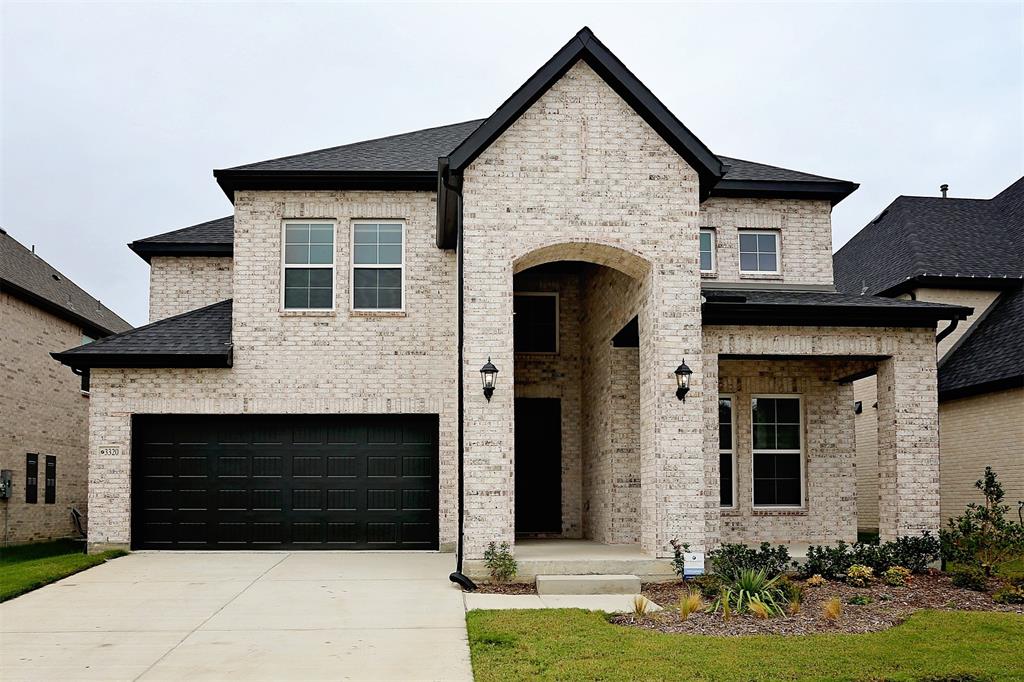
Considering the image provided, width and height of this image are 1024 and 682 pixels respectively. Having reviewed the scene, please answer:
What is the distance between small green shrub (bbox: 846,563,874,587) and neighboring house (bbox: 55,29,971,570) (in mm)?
1914

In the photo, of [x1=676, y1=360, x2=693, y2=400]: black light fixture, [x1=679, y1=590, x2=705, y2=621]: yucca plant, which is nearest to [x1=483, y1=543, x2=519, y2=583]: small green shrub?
[x1=679, y1=590, x2=705, y2=621]: yucca plant

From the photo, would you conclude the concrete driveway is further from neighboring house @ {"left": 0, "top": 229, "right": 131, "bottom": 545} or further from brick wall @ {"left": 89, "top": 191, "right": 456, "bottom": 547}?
neighboring house @ {"left": 0, "top": 229, "right": 131, "bottom": 545}

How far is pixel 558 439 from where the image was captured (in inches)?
663

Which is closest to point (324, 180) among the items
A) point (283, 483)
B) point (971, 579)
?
point (283, 483)

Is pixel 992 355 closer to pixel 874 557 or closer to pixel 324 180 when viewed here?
pixel 874 557

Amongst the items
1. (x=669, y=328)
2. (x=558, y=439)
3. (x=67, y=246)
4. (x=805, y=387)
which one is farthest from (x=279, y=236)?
(x=67, y=246)

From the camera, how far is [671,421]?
12383mm

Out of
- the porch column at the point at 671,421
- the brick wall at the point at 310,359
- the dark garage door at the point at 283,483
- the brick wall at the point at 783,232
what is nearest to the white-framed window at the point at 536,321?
the brick wall at the point at 310,359

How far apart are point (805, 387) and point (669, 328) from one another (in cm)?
476

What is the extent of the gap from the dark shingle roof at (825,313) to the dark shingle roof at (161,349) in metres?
8.13

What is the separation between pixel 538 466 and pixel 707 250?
514 cm

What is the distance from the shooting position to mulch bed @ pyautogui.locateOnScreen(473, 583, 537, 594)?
11523 millimetres

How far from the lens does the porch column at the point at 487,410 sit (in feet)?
39.4

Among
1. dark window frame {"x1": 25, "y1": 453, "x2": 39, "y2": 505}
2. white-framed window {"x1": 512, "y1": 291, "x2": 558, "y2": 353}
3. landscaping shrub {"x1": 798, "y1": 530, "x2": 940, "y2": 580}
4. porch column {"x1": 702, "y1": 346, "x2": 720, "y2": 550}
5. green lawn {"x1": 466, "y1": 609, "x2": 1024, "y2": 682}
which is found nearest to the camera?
green lawn {"x1": 466, "y1": 609, "x2": 1024, "y2": 682}
